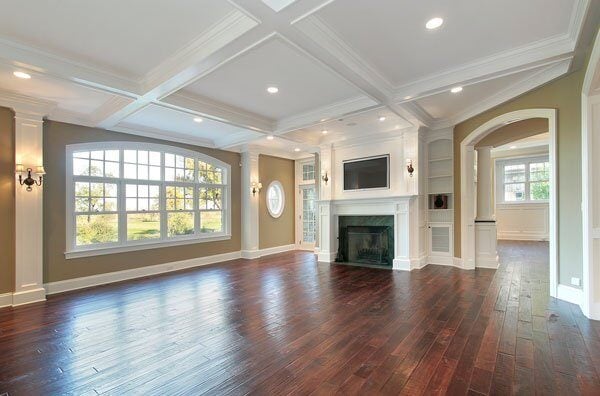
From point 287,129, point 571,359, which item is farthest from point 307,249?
point 571,359

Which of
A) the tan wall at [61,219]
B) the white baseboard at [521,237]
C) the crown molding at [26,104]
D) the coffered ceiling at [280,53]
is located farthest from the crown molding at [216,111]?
the white baseboard at [521,237]

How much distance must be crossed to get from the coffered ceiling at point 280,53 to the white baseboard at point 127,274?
2792 mm

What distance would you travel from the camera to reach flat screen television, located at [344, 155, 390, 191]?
6426 mm

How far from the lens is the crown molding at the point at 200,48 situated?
262 cm

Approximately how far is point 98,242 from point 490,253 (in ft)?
25.1

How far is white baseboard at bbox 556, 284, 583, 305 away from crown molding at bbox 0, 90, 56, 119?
7774 millimetres

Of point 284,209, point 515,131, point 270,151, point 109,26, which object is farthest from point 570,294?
point 270,151

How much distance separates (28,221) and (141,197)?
1871 mm

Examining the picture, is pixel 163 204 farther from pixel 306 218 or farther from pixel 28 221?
pixel 306 218

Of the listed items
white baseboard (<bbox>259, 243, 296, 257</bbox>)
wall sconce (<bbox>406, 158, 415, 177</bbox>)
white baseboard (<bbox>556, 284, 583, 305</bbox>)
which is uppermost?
wall sconce (<bbox>406, 158, 415, 177</bbox>)

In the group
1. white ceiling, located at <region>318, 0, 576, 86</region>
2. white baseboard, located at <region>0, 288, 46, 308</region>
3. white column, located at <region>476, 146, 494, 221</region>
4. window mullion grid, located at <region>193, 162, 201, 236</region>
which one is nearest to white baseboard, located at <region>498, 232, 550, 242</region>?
white column, located at <region>476, 146, 494, 221</region>

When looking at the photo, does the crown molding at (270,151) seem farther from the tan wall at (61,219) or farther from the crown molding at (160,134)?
the tan wall at (61,219)

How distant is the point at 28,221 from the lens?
172 inches

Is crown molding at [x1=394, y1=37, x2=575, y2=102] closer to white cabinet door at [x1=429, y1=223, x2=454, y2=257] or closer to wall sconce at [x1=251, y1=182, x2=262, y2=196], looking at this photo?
white cabinet door at [x1=429, y1=223, x2=454, y2=257]
